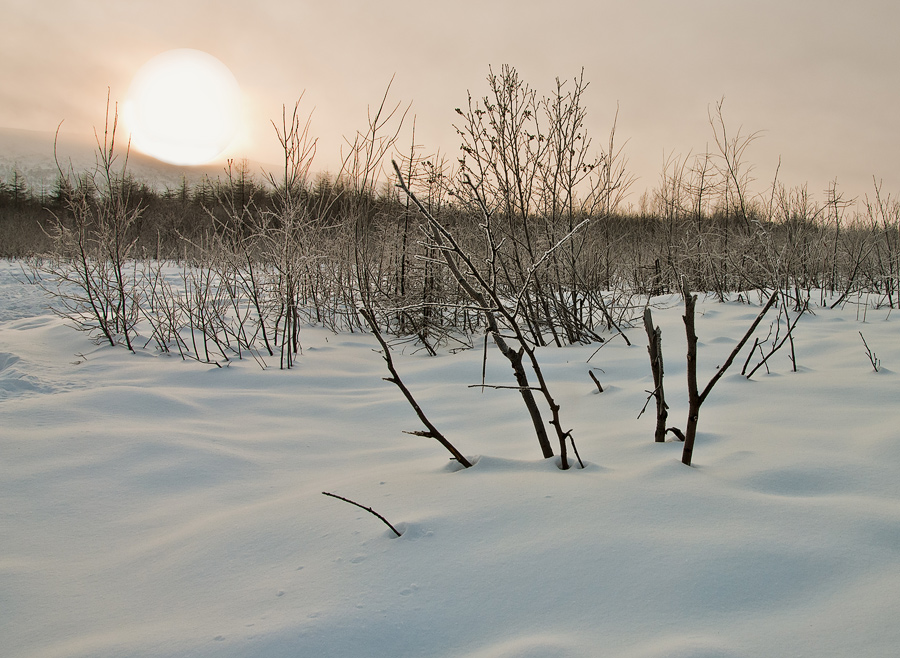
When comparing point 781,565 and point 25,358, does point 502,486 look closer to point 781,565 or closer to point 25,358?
point 781,565

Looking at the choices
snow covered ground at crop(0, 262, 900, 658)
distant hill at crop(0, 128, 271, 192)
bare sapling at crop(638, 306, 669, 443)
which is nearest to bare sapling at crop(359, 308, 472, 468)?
snow covered ground at crop(0, 262, 900, 658)

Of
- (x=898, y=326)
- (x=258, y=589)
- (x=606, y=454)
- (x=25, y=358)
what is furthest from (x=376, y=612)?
(x=898, y=326)

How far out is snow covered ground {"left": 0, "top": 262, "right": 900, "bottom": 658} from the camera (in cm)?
95

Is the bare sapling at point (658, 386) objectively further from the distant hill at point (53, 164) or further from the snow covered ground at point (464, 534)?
the distant hill at point (53, 164)

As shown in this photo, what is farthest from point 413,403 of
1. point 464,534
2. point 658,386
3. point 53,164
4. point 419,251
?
point 53,164

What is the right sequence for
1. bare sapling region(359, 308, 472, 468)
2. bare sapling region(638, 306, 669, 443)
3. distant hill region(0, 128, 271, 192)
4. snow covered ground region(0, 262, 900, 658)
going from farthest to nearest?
distant hill region(0, 128, 271, 192) < bare sapling region(638, 306, 669, 443) < bare sapling region(359, 308, 472, 468) < snow covered ground region(0, 262, 900, 658)

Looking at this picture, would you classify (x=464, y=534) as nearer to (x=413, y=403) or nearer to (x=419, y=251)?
(x=413, y=403)

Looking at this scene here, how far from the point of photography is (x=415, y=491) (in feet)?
5.15

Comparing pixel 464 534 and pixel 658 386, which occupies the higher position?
pixel 658 386

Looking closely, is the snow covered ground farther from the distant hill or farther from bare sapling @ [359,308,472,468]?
the distant hill

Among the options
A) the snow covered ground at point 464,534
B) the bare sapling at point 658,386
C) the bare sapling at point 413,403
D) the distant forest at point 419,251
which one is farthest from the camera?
the distant forest at point 419,251

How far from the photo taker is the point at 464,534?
126cm

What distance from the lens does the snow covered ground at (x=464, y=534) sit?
0.95 m

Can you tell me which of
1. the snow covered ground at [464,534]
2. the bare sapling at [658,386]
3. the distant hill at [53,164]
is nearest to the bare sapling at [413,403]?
the snow covered ground at [464,534]
